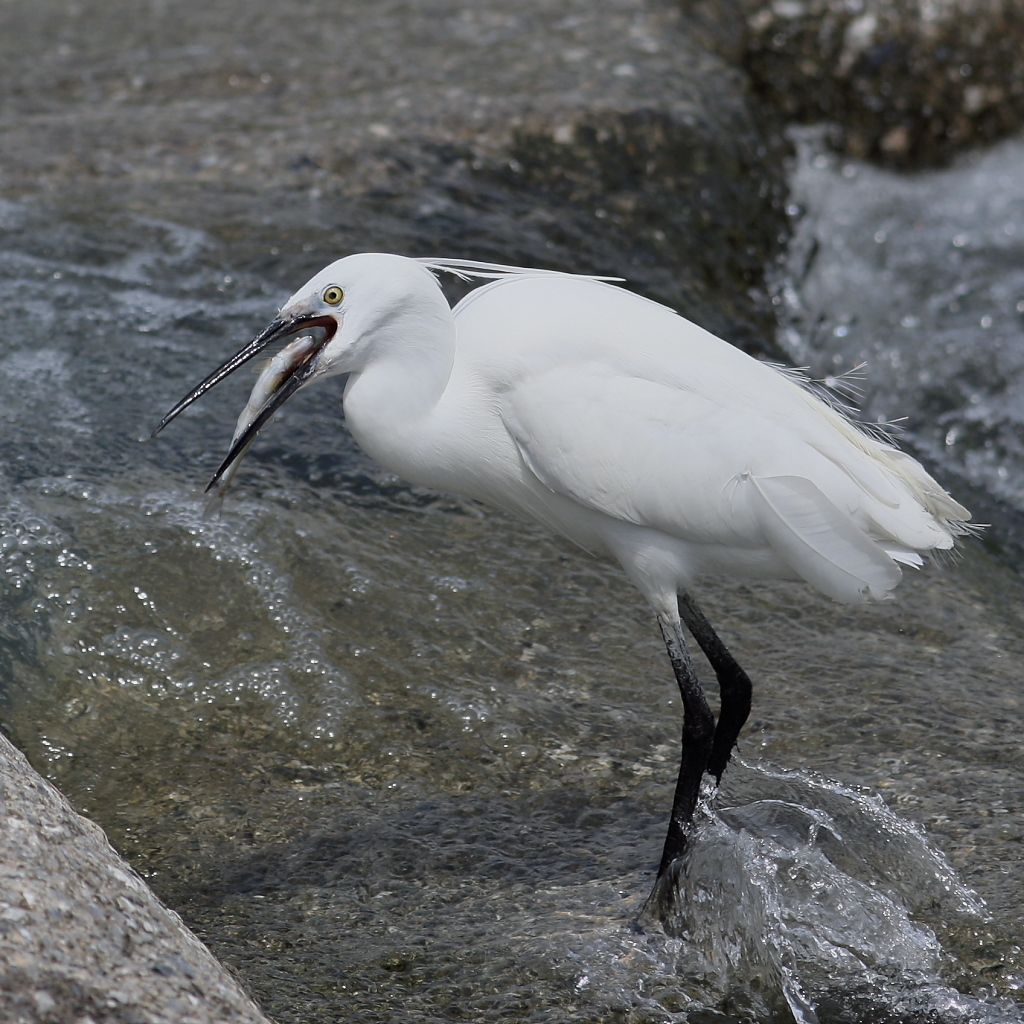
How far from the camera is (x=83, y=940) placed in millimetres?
1931

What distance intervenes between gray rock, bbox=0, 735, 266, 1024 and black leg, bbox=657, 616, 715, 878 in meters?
1.12

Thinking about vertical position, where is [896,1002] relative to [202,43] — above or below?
below

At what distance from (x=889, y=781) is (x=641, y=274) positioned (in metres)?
2.62

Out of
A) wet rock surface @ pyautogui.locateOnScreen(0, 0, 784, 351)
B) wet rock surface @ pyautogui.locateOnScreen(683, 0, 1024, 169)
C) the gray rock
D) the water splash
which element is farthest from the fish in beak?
wet rock surface @ pyautogui.locateOnScreen(683, 0, 1024, 169)

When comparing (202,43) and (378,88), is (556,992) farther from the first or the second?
(202,43)

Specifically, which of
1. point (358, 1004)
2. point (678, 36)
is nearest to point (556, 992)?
point (358, 1004)

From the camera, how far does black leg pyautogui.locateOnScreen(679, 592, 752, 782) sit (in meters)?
2.98

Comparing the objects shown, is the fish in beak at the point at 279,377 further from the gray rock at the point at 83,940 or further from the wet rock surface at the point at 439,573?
the wet rock surface at the point at 439,573

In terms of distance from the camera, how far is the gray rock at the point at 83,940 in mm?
1816

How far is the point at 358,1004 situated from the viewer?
2.51 metres

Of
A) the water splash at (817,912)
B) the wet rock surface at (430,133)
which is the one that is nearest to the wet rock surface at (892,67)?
the wet rock surface at (430,133)

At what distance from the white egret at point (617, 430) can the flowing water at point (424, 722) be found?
0.98ft

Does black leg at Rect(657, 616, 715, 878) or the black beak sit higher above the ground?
the black beak

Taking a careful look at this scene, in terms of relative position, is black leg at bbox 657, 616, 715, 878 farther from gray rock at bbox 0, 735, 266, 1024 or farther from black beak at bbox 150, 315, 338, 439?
gray rock at bbox 0, 735, 266, 1024
